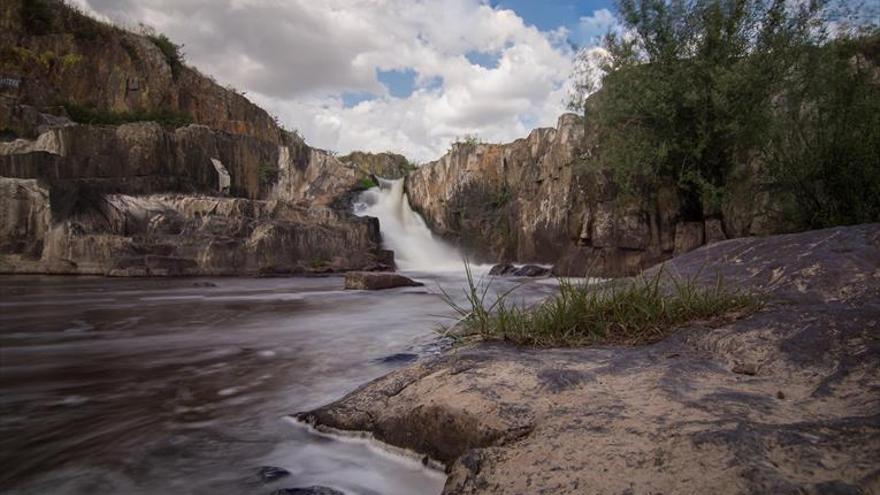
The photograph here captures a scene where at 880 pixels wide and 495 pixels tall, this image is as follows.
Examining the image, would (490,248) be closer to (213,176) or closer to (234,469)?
(213,176)

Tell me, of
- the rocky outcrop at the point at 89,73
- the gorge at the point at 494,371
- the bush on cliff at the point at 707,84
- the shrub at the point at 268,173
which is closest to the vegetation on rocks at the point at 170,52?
the rocky outcrop at the point at 89,73

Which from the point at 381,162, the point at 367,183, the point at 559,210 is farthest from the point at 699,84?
the point at 381,162

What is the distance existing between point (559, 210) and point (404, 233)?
30.0ft

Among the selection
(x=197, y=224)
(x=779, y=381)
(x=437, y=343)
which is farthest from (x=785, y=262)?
(x=197, y=224)

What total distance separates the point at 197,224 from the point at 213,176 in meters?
5.27

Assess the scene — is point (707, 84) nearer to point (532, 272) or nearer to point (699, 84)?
point (699, 84)

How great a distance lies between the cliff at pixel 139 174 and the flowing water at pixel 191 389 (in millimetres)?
6774

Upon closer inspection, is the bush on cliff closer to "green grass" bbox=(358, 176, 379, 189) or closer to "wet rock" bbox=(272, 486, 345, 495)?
"wet rock" bbox=(272, 486, 345, 495)

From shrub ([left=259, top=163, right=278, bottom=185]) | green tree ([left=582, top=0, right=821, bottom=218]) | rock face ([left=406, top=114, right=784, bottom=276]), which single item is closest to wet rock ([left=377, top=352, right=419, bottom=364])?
rock face ([left=406, top=114, right=784, bottom=276])

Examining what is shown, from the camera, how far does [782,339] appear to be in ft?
9.11

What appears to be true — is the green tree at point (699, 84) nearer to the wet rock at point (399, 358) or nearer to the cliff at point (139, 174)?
the wet rock at point (399, 358)

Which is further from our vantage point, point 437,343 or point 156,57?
point 156,57

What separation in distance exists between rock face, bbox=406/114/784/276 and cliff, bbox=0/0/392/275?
4.97 m

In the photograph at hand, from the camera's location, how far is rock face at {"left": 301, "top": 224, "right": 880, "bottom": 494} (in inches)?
64.3
